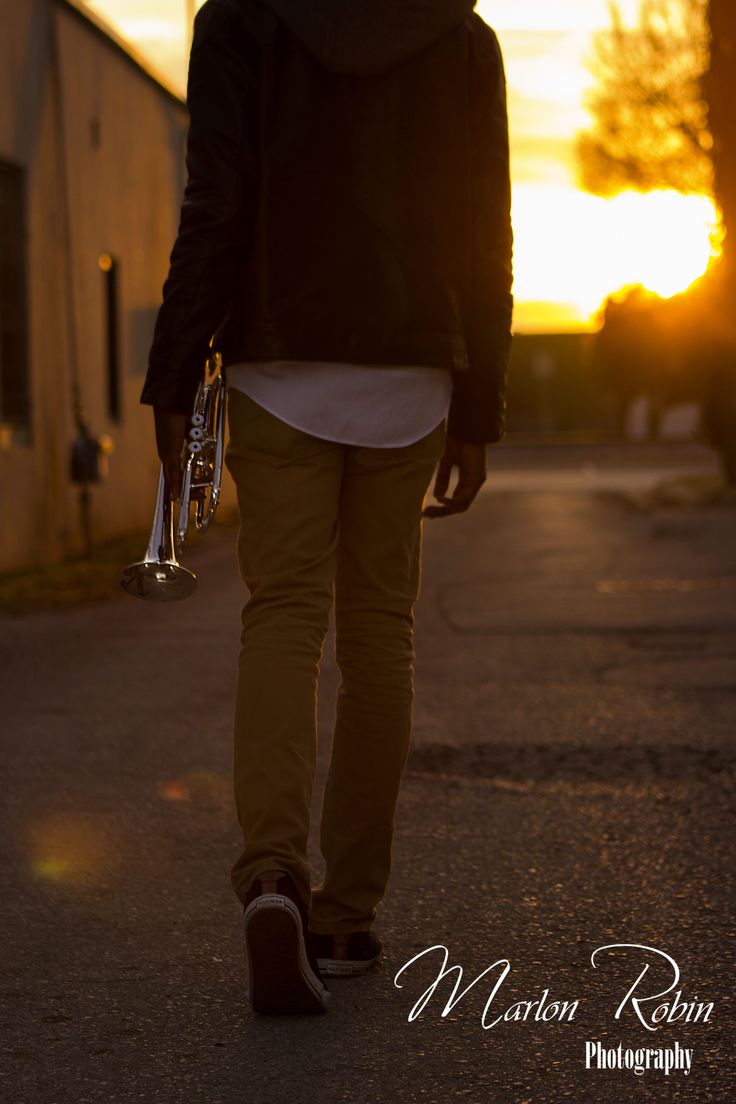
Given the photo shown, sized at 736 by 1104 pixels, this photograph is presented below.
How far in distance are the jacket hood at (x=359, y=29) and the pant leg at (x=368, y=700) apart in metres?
0.63

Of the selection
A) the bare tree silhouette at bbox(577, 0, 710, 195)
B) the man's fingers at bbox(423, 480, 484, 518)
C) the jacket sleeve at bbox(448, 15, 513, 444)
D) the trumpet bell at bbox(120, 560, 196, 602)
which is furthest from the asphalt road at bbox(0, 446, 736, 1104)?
the bare tree silhouette at bbox(577, 0, 710, 195)

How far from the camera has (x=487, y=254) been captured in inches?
126

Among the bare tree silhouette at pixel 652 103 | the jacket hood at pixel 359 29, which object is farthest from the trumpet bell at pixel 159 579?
the bare tree silhouette at pixel 652 103

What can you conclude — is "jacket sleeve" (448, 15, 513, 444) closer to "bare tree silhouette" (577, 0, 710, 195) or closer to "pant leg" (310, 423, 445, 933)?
"pant leg" (310, 423, 445, 933)

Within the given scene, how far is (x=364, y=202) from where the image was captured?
300 cm

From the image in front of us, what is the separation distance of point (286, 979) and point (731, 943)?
35.3 inches

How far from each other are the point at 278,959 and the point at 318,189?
1253 millimetres

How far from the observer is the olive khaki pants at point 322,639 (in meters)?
2.96


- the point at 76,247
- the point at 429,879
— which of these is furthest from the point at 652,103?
the point at 429,879

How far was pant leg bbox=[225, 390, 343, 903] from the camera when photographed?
2957 millimetres

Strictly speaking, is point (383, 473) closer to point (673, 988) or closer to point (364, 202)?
point (364, 202)

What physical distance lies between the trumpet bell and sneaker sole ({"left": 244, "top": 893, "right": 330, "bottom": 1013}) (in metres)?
0.54

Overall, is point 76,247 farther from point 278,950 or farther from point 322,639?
point 278,950

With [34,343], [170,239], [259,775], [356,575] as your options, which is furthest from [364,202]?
[170,239]
